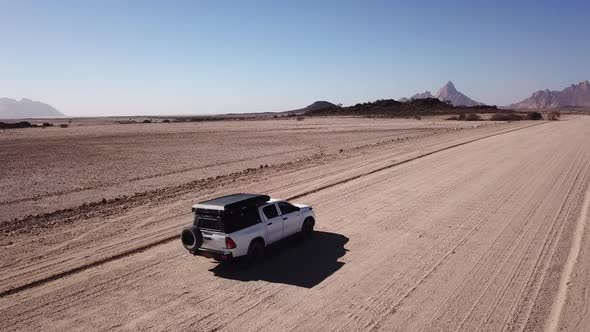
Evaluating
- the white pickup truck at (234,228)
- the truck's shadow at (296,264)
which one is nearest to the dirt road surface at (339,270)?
the truck's shadow at (296,264)

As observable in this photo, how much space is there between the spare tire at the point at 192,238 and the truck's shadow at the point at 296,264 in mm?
772

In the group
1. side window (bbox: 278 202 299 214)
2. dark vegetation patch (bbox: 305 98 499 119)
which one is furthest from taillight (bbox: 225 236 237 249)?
dark vegetation patch (bbox: 305 98 499 119)

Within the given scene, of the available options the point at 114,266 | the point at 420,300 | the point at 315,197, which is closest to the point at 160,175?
the point at 315,197

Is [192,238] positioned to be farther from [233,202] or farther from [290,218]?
[290,218]

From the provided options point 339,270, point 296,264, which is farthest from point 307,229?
point 339,270

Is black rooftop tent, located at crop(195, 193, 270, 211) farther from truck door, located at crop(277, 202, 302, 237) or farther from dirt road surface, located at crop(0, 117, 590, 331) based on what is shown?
dirt road surface, located at crop(0, 117, 590, 331)

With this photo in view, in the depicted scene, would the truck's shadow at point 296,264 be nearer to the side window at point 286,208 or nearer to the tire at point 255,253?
the tire at point 255,253

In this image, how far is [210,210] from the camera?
10.6 metres

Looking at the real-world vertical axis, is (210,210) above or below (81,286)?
above

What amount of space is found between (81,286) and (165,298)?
216 centimetres

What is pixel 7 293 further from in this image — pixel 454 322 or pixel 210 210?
pixel 454 322

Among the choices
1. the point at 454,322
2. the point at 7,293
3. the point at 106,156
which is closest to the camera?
the point at 454,322

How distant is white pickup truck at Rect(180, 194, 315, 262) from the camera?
10.4 meters

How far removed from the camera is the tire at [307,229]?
41.9ft
